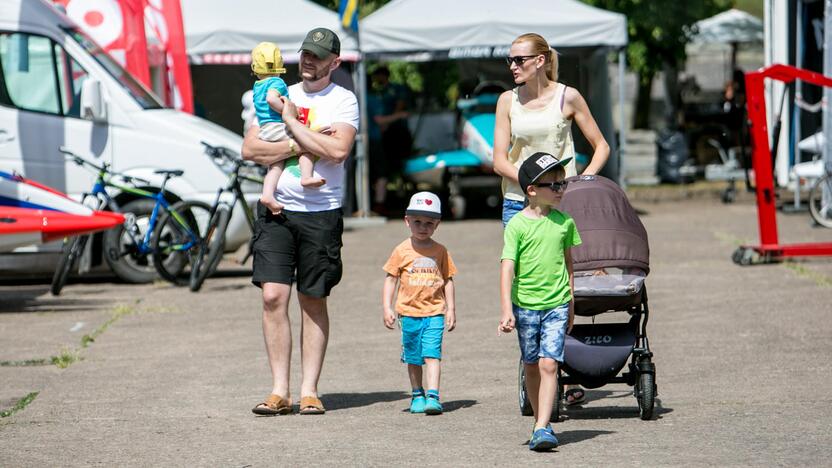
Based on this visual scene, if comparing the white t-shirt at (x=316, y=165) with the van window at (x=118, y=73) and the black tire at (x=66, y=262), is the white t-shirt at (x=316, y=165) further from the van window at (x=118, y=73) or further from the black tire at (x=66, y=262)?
the van window at (x=118, y=73)

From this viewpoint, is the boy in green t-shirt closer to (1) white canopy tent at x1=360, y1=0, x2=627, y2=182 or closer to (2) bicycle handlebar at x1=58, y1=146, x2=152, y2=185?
(2) bicycle handlebar at x1=58, y1=146, x2=152, y2=185

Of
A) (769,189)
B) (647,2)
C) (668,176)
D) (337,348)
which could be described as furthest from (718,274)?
(647,2)

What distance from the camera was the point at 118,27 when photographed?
1714 centimetres

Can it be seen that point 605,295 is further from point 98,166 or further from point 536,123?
point 98,166

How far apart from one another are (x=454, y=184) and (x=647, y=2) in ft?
36.6

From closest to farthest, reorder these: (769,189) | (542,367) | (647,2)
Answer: (542,367) → (769,189) → (647,2)

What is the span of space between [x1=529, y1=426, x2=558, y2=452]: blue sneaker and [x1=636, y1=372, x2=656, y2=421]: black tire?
0.87 meters

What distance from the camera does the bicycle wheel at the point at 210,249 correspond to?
13.7 m

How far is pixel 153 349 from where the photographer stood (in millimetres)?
10555

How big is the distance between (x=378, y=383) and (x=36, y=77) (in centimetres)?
697

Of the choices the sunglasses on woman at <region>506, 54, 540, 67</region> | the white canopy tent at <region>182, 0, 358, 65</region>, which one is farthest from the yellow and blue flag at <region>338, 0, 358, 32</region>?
the sunglasses on woman at <region>506, 54, 540, 67</region>

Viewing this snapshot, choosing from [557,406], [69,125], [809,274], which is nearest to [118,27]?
[69,125]

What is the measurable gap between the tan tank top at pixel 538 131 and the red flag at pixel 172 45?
1023 cm

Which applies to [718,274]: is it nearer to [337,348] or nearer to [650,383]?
[337,348]
